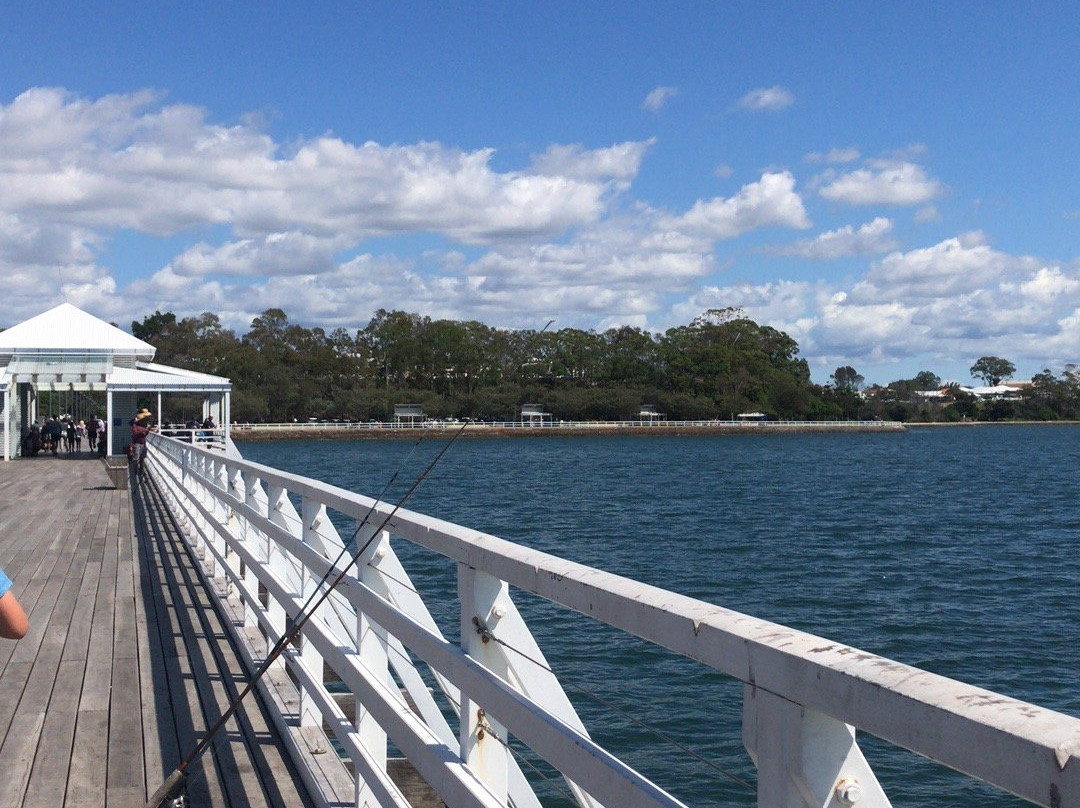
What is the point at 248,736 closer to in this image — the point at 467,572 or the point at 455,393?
the point at 467,572

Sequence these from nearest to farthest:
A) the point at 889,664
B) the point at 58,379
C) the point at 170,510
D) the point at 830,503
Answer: the point at 889,664
the point at 170,510
the point at 58,379
the point at 830,503

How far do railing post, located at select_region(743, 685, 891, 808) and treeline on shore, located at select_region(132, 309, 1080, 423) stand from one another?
91268mm

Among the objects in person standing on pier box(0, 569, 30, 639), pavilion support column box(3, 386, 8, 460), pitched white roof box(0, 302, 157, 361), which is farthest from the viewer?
pitched white roof box(0, 302, 157, 361)

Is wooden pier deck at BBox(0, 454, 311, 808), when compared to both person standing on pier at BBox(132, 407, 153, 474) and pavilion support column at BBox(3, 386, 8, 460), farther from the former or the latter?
pavilion support column at BBox(3, 386, 8, 460)

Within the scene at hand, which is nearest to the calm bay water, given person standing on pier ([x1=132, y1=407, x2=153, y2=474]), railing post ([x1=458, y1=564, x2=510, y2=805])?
railing post ([x1=458, y1=564, x2=510, y2=805])

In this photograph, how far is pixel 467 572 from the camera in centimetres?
292

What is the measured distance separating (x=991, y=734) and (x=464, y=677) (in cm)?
168

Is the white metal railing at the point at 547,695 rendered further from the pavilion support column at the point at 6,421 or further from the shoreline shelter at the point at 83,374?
the pavilion support column at the point at 6,421

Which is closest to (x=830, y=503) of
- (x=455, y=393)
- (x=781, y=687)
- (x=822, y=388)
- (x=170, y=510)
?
(x=170, y=510)

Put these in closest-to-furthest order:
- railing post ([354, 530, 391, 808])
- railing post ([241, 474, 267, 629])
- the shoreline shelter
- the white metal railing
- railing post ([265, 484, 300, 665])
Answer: the white metal railing
railing post ([354, 530, 391, 808])
railing post ([265, 484, 300, 665])
railing post ([241, 474, 267, 629])
the shoreline shelter

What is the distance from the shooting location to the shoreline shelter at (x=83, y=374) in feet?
114

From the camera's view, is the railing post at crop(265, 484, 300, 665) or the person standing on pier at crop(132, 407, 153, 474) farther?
the person standing on pier at crop(132, 407, 153, 474)

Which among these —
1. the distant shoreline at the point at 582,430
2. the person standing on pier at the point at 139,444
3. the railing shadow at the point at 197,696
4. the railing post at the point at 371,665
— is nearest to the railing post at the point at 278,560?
the railing shadow at the point at 197,696

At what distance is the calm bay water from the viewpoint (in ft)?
31.6
